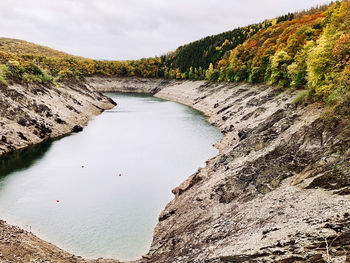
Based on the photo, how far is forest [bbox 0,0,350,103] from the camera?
25.8m

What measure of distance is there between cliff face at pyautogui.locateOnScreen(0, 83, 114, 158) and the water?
3077mm

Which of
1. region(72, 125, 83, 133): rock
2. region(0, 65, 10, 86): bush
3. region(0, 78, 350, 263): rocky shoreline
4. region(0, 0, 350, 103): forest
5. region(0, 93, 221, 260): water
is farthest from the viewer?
region(72, 125, 83, 133): rock

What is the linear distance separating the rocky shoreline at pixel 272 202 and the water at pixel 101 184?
2.78 meters

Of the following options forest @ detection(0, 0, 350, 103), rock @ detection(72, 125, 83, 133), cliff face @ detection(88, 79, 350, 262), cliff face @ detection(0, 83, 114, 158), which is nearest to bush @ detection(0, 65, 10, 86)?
forest @ detection(0, 0, 350, 103)

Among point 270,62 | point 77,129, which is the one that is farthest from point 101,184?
point 270,62

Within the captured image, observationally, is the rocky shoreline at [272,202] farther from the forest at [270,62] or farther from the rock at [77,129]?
the rock at [77,129]

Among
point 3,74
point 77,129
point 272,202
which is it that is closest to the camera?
point 272,202

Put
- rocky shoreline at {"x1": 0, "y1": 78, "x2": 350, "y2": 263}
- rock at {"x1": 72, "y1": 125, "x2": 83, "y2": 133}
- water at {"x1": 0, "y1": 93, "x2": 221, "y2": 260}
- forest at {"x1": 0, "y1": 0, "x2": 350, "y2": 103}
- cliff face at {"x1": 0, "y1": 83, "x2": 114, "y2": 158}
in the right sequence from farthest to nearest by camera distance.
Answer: rock at {"x1": 72, "y1": 125, "x2": 83, "y2": 133} < cliff face at {"x1": 0, "y1": 83, "x2": 114, "y2": 158} < forest at {"x1": 0, "y1": 0, "x2": 350, "y2": 103} < water at {"x1": 0, "y1": 93, "x2": 221, "y2": 260} < rocky shoreline at {"x1": 0, "y1": 78, "x2": 350, "y2": 263}

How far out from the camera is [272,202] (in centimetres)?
1694

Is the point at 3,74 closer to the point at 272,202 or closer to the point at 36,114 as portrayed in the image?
the point at 36,114

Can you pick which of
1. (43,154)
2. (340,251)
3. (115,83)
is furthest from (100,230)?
(115,83)

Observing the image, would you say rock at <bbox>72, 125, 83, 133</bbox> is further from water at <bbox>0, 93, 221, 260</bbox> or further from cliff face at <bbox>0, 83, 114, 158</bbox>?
water at <bbox>0, 93, 221, 260</bbox>

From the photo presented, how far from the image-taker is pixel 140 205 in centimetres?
2611

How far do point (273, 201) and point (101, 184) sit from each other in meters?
21.3
